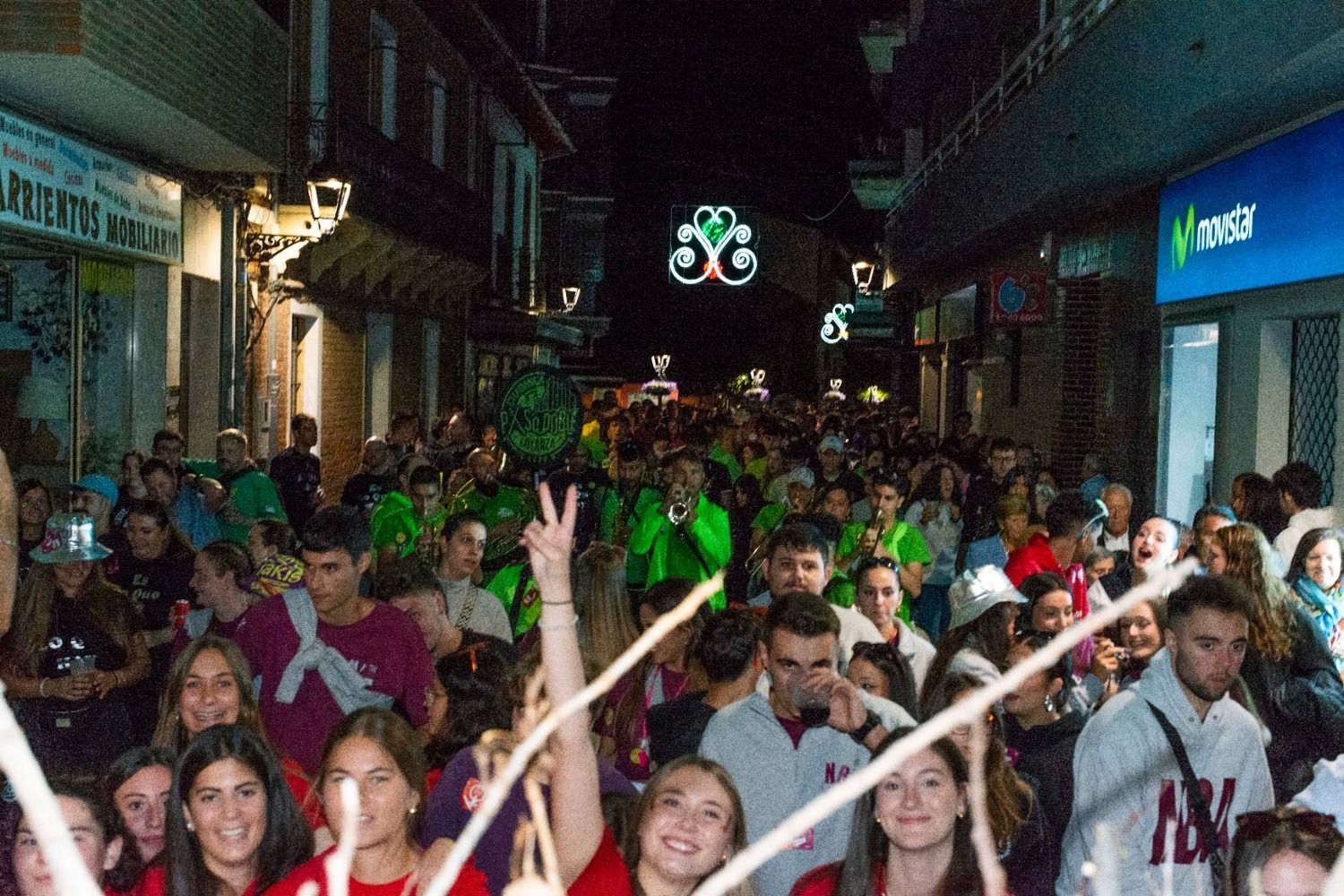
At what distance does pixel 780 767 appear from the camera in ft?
16.9

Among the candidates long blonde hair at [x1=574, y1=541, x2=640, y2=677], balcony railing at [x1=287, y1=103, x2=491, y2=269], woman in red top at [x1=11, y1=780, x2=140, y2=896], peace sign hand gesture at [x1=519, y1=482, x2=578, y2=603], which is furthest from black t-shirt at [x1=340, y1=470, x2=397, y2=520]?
peace sign hand gesture at [x1=519, y1=482, x2=578, y2=603]

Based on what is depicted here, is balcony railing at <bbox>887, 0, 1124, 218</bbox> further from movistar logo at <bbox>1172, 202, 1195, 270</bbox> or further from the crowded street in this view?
movistar logo at <bbox>1172, 202, 1195, 270</bbox>

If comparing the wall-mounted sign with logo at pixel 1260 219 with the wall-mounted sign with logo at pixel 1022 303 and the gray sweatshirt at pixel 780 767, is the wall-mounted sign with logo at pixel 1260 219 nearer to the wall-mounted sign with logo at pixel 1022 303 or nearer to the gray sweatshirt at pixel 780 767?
the wall-mounted sign with logo at pixel 1022 303

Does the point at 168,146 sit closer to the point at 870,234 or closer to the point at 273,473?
the point at 273,473

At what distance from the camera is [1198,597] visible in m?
4.98

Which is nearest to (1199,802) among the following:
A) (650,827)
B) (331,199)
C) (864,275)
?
(650,827)

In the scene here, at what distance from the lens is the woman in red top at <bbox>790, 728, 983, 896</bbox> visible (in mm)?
3949

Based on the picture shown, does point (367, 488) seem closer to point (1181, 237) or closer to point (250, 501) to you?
point (250, 501)

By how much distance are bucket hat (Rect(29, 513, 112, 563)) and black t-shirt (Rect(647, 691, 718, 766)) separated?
272cm

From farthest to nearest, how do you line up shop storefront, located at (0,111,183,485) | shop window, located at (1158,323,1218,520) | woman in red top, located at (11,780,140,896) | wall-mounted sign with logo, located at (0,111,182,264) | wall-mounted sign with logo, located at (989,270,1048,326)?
wall-mounted sign with logo, located at (989,270,1048,326), shop window, located at (1158,323,1218,520), shop storefront, located at (0,111,183,485), wall-mounted sign with logo, located at (0,111,182,264), woman in red top, located at (11,780,140,896)

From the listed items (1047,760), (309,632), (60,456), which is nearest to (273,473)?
(60,456)

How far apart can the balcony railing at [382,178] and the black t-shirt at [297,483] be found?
2992mm

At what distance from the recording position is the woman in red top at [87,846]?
4043mm

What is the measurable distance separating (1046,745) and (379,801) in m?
2.53
